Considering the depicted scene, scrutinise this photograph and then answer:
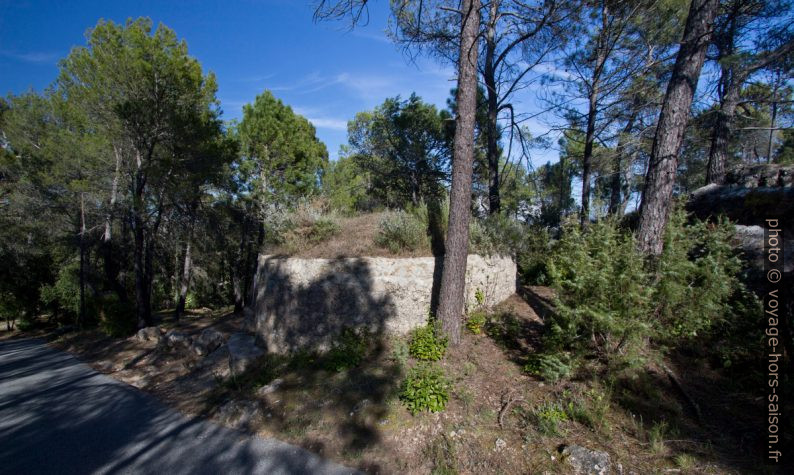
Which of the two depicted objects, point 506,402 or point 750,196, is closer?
point 506,402

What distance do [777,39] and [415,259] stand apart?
7.62 meters

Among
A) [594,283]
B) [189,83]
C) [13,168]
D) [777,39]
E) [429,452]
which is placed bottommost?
[429,452]

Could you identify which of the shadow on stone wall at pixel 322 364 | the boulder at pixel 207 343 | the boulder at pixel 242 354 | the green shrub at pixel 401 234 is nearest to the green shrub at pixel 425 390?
the shadow on stone wall at pixel 322 364

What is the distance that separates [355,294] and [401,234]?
1506mm

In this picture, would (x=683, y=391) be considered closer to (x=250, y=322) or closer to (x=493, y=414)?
(x=493, y=414)

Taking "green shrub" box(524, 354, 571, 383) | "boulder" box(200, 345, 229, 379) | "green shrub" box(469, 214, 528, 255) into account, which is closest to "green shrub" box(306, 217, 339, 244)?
"green shrub" box(469, 214, 528, 255)

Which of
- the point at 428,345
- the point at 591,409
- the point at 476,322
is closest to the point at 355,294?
the point at 428,345

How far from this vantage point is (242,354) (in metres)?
6.93

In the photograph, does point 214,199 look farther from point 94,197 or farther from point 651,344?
point 651,344

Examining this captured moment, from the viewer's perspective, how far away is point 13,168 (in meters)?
15.7

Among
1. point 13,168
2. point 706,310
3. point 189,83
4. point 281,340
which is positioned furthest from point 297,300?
point 13,168

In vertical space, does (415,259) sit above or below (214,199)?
below

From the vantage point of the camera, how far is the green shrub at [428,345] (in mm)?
5246

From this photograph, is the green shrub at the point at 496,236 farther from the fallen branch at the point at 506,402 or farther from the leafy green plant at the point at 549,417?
the leafy green plant at the point at 549,417
